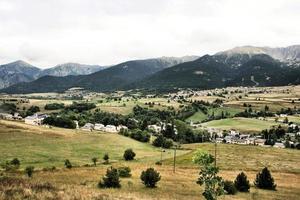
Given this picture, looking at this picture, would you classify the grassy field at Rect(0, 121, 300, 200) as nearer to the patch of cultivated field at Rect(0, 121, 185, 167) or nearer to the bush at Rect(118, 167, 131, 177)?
the patch of cultivated field at Rect(0, 121, 185, 167)

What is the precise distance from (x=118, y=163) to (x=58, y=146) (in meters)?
28.9

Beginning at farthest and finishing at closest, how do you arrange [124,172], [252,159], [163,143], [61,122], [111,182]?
[61,122], [163,143], [252,159], [124,172], [111,182]

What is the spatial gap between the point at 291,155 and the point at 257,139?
71180 mm

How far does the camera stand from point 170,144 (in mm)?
146875

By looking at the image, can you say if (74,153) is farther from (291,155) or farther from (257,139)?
(257,139)

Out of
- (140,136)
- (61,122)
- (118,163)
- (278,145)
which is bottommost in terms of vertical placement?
(278,145)

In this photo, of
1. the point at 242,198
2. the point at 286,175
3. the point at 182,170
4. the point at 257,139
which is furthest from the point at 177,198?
the point at 257,139

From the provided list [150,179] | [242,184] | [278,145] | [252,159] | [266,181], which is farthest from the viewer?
[278,145]

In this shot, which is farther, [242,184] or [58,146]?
[58,146]

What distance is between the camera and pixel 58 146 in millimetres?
122250

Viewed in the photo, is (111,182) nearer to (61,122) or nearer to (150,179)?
(150,179)

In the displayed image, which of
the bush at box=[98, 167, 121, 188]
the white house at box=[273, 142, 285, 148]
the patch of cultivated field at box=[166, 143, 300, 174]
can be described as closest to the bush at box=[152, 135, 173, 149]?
the patch of cultivated field at box=[166, 143, 300, 174]

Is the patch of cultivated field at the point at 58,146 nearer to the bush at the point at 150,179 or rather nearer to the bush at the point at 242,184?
the bush at the point at 150,179

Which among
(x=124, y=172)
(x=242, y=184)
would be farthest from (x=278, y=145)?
(x=124, y=172)
